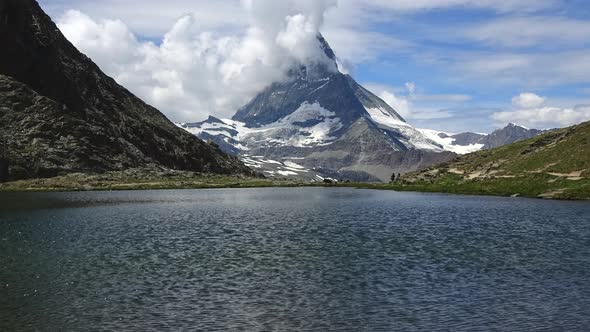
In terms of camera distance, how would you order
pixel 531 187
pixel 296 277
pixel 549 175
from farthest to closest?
1. pixel 549 175
2. pixel 531 187
3. pixel 296 277

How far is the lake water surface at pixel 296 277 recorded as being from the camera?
3331cm

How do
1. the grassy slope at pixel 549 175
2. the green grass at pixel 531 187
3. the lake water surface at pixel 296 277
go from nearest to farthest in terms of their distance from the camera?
the lake water surface at pixel 296 277 → the green grass at pixel 531 187 → the grassy slope at pixel 549 175

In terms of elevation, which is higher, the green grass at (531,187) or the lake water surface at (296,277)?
the green grass at (531,187)

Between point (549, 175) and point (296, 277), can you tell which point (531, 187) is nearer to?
point (549, 175)

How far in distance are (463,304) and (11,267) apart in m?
40.0

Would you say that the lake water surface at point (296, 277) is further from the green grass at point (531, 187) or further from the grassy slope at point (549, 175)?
the grassy slope at point (549, 175)

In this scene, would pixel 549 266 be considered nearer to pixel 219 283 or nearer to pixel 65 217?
pixel 219 283

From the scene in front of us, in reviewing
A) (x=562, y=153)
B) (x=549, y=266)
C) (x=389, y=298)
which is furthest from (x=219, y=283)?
(x=562, y=153)

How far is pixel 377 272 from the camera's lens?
157ft

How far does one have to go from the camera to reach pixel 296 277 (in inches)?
1811

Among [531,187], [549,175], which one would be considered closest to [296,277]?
[531,187]

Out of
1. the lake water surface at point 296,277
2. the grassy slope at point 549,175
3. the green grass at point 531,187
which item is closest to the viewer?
the lake water surface at point 296,277

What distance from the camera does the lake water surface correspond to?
33.3 meters

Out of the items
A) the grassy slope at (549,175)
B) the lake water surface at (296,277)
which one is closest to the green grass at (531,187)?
the grassy slope at (549,175)
